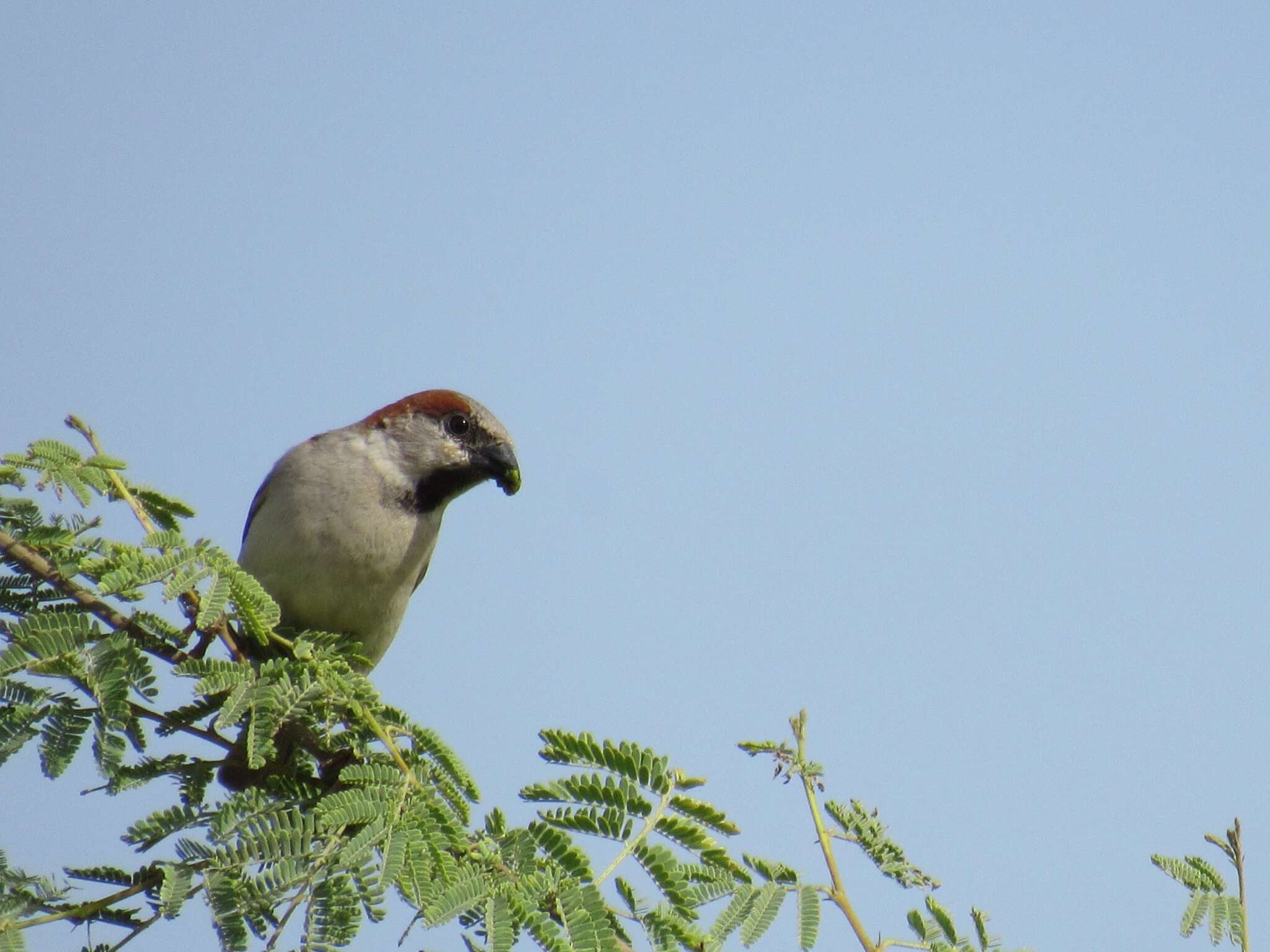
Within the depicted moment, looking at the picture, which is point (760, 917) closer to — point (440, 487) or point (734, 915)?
point (734, 915)

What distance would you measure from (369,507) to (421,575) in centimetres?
110

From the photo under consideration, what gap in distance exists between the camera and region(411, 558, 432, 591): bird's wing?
7.12 metres

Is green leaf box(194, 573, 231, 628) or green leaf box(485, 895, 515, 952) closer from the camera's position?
green leaf box(485, 895, 515, 952)

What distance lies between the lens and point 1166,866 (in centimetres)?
370

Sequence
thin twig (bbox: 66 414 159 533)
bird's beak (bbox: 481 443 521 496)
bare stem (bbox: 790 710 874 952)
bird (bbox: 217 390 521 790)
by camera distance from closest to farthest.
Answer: bare stem (bbox: 790 710 874 952) < thin twig (bbox: 66 414 159 533) < bird (bbox: 217 390 521 790) < bird's beak (bbox: 481 443 521 496)

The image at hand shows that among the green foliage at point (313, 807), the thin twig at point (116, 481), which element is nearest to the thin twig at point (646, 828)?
the green foliage at point (313, 807)

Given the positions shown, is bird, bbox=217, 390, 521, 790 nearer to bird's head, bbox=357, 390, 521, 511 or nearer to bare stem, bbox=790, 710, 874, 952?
bird's head, bbox=357, 390, 521, 511

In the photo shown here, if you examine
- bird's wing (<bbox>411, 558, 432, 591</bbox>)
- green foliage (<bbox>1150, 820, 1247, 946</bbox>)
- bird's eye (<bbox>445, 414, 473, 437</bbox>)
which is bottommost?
green foliage (<bbox>1150, 820, 1247, 946</bbox>)

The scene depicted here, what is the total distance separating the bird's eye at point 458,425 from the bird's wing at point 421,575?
79cm

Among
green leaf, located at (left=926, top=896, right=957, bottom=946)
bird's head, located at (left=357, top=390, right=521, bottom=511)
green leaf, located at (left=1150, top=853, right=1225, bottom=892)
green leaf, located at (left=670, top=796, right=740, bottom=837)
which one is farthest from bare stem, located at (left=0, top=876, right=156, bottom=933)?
bird's head, located at (left=357, top=390, right=521, bottom=511)

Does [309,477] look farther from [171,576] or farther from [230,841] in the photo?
[230,841]

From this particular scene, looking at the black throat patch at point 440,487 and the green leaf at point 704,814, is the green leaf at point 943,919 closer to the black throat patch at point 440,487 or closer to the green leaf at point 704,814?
the green leaf at point 704,814

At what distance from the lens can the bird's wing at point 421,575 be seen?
712 centimetres

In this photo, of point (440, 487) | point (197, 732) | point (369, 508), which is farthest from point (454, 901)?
point (440, 487)
